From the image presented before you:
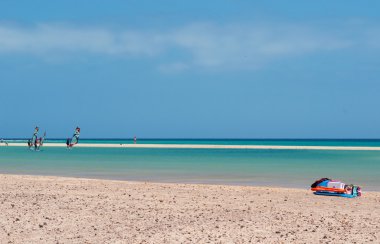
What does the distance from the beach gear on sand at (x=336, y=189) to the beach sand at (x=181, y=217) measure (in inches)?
15.3

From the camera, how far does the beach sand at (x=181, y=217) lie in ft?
35.1

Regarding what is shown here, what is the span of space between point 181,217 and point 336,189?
741 centimetres

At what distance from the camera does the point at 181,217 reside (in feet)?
41.6

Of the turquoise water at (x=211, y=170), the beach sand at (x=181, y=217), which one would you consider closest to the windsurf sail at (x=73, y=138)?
the turquoise water at (x=211, y=170)

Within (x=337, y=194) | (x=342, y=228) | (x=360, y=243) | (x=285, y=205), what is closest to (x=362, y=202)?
(x=337, y=194)

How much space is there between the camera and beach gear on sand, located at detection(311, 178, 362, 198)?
17.7 meters

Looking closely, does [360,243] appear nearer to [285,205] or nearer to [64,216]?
[285,205]

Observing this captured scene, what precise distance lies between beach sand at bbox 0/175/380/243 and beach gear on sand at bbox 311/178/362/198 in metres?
0.39

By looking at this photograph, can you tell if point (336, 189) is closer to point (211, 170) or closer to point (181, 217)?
point (181, 217)

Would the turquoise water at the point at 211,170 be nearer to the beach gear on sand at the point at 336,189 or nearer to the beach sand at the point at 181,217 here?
the beach gear on sand at the point at 336,189

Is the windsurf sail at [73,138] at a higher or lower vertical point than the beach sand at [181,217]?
higher

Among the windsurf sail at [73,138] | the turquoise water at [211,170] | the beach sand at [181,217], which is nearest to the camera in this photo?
the beach sand at [181,217]

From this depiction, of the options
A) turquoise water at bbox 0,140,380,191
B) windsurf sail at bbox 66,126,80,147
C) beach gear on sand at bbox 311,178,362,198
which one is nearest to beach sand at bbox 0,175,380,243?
beach gear on sand at bbox 311,178,362,198

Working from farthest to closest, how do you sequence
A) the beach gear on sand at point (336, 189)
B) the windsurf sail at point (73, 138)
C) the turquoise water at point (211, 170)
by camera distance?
A: the windsurf sail at point (73, 138) → the turquoise water at point (211, 170) → the beach gear on sand at point (336, 189)
